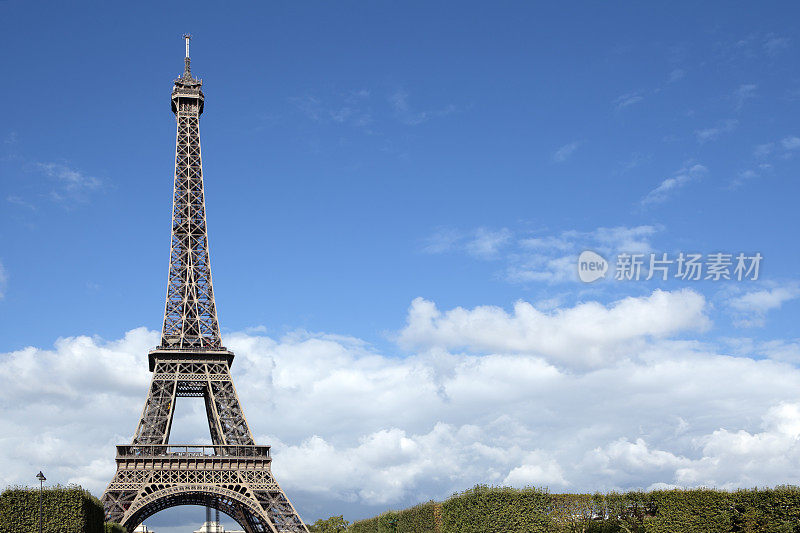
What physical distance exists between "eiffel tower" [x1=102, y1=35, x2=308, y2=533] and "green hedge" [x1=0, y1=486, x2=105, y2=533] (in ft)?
66.3

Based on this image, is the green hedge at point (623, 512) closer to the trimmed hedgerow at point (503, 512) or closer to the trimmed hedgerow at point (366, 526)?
the trimmed hedgerow at point (503, 512)

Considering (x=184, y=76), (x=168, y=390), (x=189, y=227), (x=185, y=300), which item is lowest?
(x=168, y=390)

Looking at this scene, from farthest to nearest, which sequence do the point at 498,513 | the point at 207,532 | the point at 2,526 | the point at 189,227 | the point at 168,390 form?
the point at 207,532, the point at 189,227, the point at 168,390, the point at 498,513, the point at 2,526

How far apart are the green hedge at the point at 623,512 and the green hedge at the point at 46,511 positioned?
22.5 m

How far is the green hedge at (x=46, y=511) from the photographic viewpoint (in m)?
39.9

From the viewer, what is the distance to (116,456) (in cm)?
6356

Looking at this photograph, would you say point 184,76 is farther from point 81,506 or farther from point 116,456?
point 81,506

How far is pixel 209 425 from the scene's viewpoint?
73625 millimetres

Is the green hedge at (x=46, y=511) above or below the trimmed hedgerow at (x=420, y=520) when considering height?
above

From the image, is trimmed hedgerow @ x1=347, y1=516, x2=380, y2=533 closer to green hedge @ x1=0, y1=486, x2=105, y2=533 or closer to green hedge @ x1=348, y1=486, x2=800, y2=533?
green hedge @ x1=348, y1=486, x2=800, y2=533

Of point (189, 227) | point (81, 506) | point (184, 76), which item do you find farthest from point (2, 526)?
point (184, 76)

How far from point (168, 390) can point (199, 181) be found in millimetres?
21716

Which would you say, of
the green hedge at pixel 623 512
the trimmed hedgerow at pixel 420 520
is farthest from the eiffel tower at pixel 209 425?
the green hedge at pixel 623 512

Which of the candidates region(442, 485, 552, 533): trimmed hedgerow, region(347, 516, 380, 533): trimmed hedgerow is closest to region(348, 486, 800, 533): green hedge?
region(442, 485, 552, 533): trimmed hedgerow
